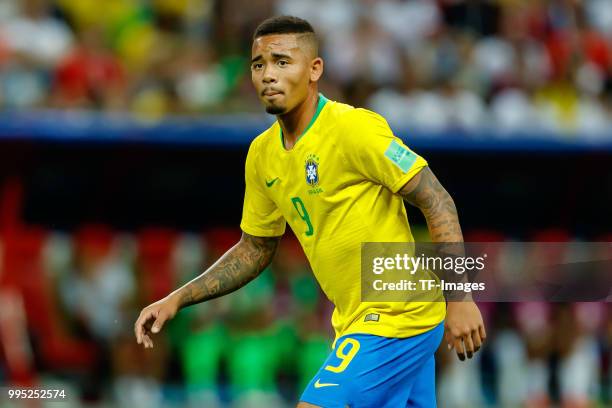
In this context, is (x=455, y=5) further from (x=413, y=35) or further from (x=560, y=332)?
(x=560, y=332)

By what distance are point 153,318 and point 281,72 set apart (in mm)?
1303

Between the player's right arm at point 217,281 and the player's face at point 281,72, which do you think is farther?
the player's right arm at point 217,281

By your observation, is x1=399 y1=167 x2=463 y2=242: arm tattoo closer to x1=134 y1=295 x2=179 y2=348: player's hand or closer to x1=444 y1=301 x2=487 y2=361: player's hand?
x1=444 y1=301 x2=487 y2=361: player's hand

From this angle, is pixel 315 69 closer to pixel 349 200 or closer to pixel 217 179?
pixel 349 200

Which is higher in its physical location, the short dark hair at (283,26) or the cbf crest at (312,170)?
the short dark hair at (283,26)

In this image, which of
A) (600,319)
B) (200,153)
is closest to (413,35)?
(200,153)

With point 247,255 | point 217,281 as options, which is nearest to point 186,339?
point 247,255

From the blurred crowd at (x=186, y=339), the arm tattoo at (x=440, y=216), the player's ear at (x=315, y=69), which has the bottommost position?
the blurred crowd at (x=186, y=339)

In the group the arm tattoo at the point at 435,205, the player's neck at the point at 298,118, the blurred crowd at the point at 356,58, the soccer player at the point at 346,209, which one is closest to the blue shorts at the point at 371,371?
the soccer player at the point at 346,209

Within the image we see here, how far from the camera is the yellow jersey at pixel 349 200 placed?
18.1 feet

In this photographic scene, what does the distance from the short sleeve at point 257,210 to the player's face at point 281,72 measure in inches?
17.6

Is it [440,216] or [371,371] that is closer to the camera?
[440,216]

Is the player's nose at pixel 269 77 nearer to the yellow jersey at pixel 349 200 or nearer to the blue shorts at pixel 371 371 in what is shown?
the yellow jersey at pixel 349 200

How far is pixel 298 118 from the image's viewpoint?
230 inches
